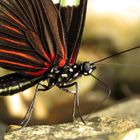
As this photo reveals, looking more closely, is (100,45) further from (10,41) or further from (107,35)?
(10,41)

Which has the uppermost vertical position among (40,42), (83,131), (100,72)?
(40,42)

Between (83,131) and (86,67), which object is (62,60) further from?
(83,131)

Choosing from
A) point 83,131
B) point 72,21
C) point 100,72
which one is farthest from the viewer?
point 100,72

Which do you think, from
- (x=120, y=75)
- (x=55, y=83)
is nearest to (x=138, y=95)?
(x=120, y=75)

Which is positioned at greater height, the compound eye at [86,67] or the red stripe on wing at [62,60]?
the red stripe on wing at [62,60]

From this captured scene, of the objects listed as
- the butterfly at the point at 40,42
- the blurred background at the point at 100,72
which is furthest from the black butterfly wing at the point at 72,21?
the blurred background at the point at 100,72

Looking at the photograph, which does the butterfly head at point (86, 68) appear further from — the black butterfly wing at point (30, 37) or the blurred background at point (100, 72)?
the blurred background at point (100, 72)

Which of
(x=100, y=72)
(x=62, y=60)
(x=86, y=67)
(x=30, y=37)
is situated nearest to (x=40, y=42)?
(x=30, y=37)
